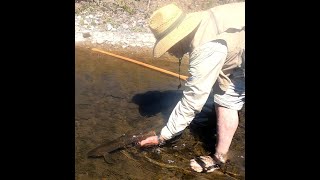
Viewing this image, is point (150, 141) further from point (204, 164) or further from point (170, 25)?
point (170, 25)

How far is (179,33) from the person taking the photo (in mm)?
3570

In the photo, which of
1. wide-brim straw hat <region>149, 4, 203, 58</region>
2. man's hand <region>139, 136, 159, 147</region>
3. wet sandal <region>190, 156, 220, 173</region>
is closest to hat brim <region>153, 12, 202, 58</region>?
wide-brim straw hat <region>149, 4, 203, 58</region>

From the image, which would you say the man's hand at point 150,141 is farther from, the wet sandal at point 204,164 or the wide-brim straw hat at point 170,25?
the wide-brim straw hat at point 170,25

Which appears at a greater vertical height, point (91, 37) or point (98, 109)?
point (91, 37)

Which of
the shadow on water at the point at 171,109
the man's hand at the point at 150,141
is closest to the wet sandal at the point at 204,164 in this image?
the shadow on water at the point at 171,109

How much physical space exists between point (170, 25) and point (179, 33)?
13cm

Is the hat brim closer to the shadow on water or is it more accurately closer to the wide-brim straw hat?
the wide-brim straw hat

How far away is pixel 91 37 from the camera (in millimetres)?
8234

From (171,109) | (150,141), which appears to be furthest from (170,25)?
(171,109)

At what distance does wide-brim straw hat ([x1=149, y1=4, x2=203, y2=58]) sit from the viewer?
Answer: 3.57 meters

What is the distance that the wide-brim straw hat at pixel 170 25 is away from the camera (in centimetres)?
357

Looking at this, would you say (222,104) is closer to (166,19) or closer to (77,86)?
(166,19)
